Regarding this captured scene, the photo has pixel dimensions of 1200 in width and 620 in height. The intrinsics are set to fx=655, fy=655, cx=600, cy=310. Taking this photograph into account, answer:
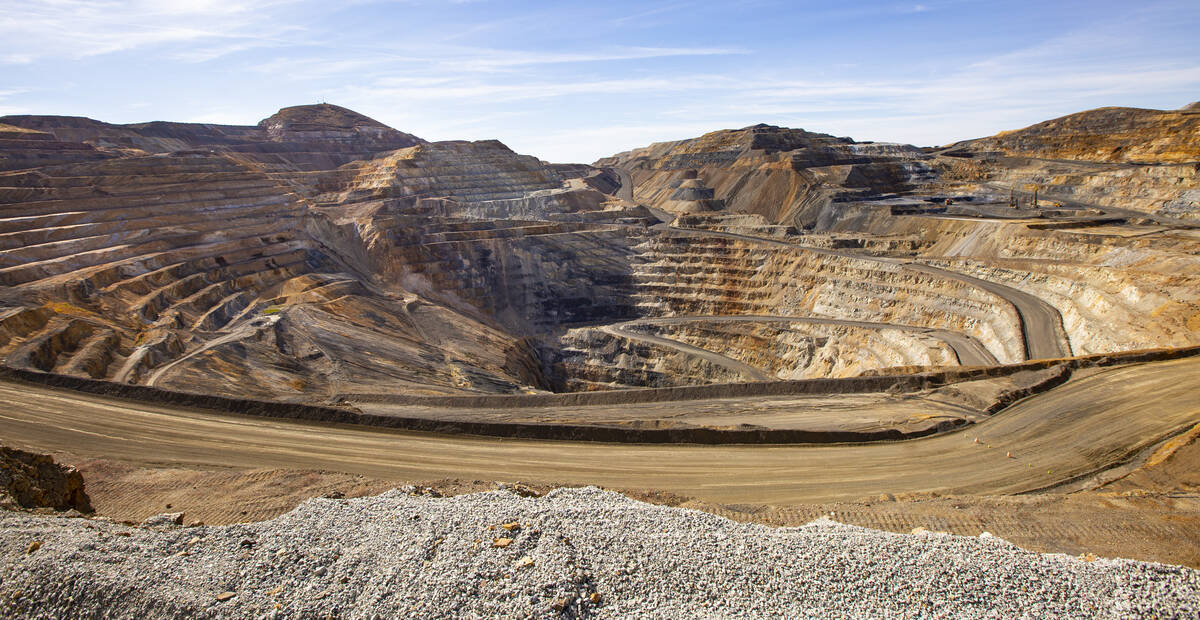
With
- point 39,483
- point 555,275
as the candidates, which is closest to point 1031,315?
point 555,275

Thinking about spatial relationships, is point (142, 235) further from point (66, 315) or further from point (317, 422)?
point (317, 422)

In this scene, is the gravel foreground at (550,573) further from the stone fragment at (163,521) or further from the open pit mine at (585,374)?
the stone fragment at (163,521)

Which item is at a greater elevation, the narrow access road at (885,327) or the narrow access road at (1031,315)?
the narrow access road at (1031,315)

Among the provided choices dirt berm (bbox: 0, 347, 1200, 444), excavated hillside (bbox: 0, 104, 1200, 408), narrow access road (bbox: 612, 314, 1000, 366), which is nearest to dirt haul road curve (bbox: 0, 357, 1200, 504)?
dirt berm (bbox: 0, 347, 1200, 444)

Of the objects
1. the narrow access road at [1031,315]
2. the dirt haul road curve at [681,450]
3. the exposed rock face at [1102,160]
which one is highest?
the exposed rock face at [1102,160]

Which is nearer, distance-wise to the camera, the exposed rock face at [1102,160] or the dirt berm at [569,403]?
the dirt berm at [569,403]

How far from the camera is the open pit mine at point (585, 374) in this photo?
454 inches

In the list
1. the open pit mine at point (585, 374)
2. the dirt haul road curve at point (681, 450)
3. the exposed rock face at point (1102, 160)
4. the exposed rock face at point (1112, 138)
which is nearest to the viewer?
the open pit mine at point (585, 374)

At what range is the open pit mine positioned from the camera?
1152 cm

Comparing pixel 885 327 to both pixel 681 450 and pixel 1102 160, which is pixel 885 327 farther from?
pixel 1102 160

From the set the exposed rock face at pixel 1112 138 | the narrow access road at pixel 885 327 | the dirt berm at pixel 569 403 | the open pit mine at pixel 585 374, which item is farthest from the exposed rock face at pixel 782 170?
the dirt berm at pixel 569 403

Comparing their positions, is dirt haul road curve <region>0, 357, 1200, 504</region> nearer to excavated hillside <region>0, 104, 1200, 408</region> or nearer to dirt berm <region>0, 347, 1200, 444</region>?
dirt berm <region>0, 347, 1200, 444</region>

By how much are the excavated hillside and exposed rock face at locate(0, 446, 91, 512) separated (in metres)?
12.5

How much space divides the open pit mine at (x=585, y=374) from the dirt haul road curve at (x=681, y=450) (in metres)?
0.15
